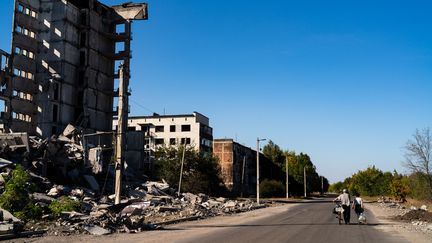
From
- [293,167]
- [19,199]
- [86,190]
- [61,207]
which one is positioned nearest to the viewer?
[19,199]

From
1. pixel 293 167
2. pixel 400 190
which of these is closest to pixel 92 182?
pixel 400 190

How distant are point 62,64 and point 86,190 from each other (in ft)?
111

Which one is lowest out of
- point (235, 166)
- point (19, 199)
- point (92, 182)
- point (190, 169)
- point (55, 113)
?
point (19, 199)

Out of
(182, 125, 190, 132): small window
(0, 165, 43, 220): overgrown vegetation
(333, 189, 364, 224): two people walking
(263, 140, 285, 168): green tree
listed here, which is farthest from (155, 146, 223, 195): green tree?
(263, 140, 285, 168): green tree

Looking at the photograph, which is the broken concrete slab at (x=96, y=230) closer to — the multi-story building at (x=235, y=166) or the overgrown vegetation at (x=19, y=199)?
the overgrown vegetation at (x=19, y=199)

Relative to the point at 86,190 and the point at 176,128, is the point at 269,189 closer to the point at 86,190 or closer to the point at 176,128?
the point at 176,128

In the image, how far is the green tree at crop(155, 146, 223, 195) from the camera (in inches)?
2277

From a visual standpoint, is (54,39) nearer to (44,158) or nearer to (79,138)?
(79,138)

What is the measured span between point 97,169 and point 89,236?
101 ft

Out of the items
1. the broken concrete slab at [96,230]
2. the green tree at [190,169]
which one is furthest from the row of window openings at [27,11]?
the broken concrete slab at [96,230]

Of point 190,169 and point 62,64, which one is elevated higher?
point 62,64

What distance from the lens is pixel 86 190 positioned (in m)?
37.0

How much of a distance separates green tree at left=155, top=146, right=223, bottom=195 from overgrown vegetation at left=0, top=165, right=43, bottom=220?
36.7 meters

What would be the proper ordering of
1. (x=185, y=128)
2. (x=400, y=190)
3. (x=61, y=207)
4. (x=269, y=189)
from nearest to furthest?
(x=61, y=207) < (x=400, y=190) < (x=269, y=189) < (x=185, y=128)
